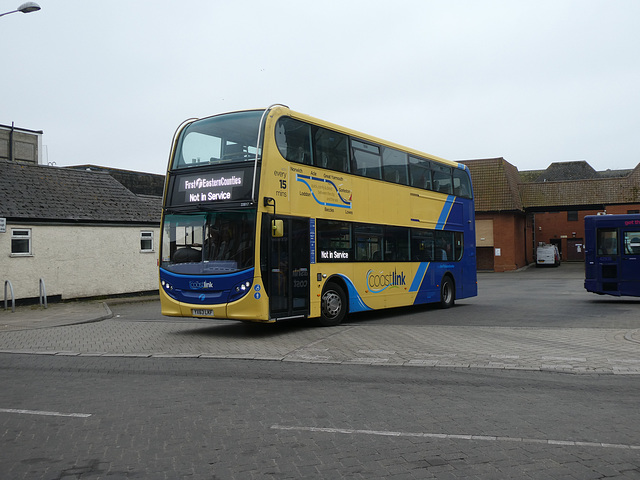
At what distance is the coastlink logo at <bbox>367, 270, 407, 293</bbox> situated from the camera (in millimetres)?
15195

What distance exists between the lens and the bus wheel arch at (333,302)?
539 inches

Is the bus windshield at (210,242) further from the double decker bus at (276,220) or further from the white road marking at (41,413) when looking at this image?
the white road marking at (41,413)

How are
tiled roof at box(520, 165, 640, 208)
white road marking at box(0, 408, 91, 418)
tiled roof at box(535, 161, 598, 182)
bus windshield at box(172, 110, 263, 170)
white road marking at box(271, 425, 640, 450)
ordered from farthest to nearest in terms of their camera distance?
tiled roof at box(535, 161, 598, 182) < tiled roof at box(520, 165, 640, 208) < bus windshield at box(172, 110, 263, 170) < white road marking at box(0, 408, 91, 418) < white road marking at box(271, 425, 640, 450)

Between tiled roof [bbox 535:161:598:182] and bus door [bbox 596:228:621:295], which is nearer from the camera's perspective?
bus door [bbox 596:228:621:295]

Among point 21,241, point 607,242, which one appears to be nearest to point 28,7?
point 21,241

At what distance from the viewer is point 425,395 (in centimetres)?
704

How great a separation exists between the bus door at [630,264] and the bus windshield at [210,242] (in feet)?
47.7

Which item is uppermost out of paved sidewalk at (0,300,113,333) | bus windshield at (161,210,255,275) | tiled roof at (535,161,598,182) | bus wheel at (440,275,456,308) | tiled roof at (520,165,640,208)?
tiled roof at (535,161,598,182)

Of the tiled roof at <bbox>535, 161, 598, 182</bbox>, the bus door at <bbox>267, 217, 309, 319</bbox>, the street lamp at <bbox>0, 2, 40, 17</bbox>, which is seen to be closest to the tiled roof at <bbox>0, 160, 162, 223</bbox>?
the street lamp at <bbox>0, 2, 40, 17</bbox>

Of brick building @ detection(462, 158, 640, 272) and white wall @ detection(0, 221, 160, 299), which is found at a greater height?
brick building @ detection(462, 158, 640, 272)

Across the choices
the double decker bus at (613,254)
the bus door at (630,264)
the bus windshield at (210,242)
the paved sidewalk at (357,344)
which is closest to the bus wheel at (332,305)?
the paved sidewalk at (357,344)

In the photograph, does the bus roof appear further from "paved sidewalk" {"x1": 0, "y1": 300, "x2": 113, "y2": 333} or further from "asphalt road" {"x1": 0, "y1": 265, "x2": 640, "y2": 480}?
"paved sidewalk" {"x1": 0, "y1": 300, "x2": 113, "y2": 333}

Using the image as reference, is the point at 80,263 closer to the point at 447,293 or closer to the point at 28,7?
the point at 28,7

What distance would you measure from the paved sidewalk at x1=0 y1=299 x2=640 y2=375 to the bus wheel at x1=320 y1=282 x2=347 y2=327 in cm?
37
